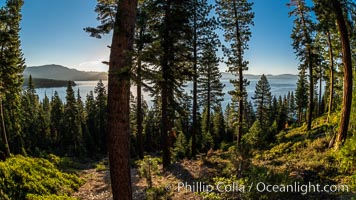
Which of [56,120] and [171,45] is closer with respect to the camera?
[171,45]

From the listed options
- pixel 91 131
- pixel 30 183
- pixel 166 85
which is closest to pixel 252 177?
pixel 166 85

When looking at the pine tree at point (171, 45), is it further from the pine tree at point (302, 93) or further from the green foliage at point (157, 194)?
the pine tree at point (302, 93)

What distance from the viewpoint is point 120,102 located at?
A: 4191 mm

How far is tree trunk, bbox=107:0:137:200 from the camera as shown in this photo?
13.6 ft

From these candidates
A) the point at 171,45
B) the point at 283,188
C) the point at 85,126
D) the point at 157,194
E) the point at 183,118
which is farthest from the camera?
the point at 85,126

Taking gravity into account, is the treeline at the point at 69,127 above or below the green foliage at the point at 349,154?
below

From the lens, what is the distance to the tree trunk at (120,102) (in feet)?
13.6

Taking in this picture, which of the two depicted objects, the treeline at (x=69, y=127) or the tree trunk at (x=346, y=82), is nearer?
the tree trunk at (x=346, y=82)

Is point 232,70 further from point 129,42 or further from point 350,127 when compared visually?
point 129,42

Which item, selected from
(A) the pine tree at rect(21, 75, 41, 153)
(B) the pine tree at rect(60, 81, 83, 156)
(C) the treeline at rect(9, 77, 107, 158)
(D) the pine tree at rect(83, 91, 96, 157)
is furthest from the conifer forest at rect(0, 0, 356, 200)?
(A) the pine tree at rect(21, 75, 41, 153)

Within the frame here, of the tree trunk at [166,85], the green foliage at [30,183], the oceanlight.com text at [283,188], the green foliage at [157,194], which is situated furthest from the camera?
the tree trunk at [166,85]

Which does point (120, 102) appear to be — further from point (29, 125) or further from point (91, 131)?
point (29, 125)

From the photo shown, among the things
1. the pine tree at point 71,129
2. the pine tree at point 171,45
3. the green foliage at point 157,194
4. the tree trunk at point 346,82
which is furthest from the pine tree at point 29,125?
the tree trunk at point 346,82

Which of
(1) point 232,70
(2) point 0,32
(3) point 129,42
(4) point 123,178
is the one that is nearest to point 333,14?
(1) point 232,70
